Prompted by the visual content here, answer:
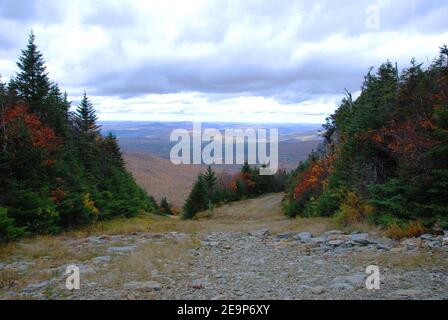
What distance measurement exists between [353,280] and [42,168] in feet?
54.1

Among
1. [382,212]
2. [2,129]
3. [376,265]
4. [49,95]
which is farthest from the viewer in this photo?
[49,95]

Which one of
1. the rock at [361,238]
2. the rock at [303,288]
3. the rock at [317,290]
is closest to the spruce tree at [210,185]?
the rock at [361,238]

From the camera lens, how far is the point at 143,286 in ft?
25.7

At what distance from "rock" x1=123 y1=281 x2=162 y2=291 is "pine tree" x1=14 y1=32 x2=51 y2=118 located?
19535 mm

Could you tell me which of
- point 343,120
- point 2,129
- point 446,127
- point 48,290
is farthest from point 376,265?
point 343,120

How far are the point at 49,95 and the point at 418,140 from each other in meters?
23.2

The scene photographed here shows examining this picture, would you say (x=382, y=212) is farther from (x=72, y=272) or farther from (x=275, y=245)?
(x=72, y=272)

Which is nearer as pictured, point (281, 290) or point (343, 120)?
point (281, 290)

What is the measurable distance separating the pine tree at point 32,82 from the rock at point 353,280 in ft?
72.8

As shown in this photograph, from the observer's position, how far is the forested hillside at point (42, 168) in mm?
15727

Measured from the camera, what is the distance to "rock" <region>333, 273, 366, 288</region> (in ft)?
24.8
